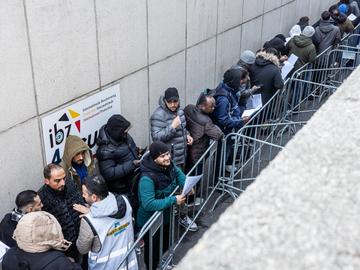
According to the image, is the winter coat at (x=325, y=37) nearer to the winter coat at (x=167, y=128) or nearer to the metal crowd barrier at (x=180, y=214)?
the metal crowd barrier at (x=180, y=214)

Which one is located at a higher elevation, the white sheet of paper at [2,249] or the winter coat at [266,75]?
the winter coat at [266,75]

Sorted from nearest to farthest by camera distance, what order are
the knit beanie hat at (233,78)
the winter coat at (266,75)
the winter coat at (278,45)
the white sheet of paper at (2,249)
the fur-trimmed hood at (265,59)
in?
1. the white sheet of paper at (2,249)
2. the knit beanie hat at (233,78)
3. the winter coat at (266,75)
4. the fur-trimmed hood at (265,59)
5. the winter coat at (278,45)

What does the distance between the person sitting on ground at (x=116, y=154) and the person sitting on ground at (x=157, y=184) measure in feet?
2.15

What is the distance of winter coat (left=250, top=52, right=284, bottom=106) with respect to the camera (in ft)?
25.2

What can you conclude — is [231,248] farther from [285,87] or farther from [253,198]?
[285,87]

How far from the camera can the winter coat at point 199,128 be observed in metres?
6.15

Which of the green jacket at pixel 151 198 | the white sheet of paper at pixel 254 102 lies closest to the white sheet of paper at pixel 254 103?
the white sheet of paper at pixel 254 102

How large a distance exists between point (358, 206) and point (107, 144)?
14.5ft

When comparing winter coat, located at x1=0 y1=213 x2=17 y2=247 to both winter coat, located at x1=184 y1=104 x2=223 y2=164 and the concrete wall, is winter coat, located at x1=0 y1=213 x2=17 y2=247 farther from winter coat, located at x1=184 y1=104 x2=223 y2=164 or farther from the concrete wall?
winter coat, located at x1=184 y1=104 x2=223 y2=164

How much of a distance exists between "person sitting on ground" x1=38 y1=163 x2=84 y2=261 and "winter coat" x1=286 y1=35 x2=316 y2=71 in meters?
5.67

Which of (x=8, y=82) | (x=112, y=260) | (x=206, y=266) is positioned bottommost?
(x=112, y=260)

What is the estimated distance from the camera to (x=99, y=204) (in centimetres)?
411

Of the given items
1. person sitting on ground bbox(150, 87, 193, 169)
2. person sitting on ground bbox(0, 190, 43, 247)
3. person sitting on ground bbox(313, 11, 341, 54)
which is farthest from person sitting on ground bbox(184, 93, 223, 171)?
person sitting on ground bbox(313, 11, 341, 54)

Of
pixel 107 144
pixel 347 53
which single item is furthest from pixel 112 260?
pixel 347 53
